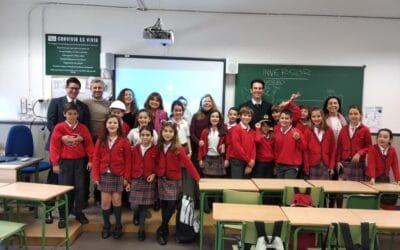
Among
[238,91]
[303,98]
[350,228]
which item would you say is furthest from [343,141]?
[350,228]

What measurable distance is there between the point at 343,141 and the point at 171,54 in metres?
2.72

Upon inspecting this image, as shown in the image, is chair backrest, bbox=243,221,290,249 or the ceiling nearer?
chair backrest, bbox=243,221,290,249

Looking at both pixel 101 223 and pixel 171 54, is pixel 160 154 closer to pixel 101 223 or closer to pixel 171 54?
pixel 101 223

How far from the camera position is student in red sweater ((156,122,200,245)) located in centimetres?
369

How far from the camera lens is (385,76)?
5.44 metres

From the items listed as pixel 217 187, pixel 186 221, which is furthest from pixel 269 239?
pixel 186 221

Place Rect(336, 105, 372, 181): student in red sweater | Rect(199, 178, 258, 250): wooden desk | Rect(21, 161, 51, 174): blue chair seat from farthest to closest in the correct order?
Rect(21, 161, 51, 174): blue chair seat < Rect(336, 105, 372, 181): student in red sweater < Rect(199, 178, 258, 250): wooden desk

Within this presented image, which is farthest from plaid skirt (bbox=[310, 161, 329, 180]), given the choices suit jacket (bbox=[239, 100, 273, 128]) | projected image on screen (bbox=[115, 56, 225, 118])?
projected image on screen (bbox=[115, 56, 225, 118])

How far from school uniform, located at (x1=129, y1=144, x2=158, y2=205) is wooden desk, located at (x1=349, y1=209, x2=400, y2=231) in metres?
1.97

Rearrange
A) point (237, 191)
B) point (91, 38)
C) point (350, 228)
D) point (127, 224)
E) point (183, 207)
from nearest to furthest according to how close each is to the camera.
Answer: point (350, 228), point (237, 191), point (183, 207), point (127, 224), point (91, 38)

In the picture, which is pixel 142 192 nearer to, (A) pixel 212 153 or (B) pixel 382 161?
(A) pixel 212 153

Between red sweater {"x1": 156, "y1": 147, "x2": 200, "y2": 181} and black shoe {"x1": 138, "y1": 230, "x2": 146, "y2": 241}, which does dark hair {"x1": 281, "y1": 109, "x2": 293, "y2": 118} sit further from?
black shoe {"x1": 138, "y1": 230, "x2": 146, "y2": 241}

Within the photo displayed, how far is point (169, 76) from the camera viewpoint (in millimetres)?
5352

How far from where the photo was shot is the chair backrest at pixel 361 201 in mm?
3242
